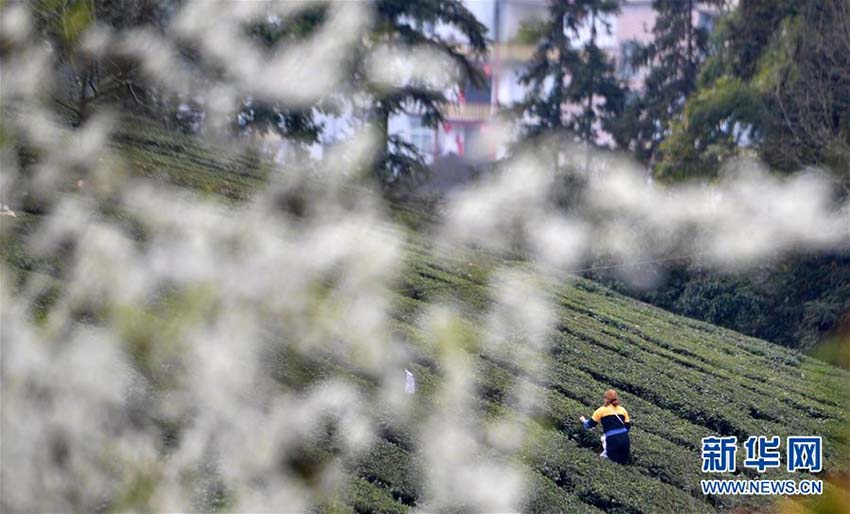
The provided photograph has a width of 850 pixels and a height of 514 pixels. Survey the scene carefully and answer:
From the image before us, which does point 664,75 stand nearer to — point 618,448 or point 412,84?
point 412,84

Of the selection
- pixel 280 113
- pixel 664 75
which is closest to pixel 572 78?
pixel 664 75

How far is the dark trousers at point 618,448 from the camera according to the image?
5734mm

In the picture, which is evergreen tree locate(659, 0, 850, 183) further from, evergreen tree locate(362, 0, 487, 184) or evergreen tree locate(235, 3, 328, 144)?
evergreen tree locate(235, 3, 328, 144)

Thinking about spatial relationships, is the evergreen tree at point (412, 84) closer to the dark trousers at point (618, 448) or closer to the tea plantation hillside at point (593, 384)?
the tea plantation hillside at point (593, 384)

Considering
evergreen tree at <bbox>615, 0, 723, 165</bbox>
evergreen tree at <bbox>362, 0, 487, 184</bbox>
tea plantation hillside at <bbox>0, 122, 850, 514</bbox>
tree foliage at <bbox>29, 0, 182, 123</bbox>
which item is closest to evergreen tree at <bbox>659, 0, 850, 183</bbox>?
evergreen tree at <bbox>615, 0, 723, 165</bbox>

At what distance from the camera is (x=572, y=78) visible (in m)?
7.55

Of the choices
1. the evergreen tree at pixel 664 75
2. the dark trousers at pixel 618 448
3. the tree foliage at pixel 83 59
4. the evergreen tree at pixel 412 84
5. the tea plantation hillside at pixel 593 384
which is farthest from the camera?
the evergreen tree at pixel 664 75

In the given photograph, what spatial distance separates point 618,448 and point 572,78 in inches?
107

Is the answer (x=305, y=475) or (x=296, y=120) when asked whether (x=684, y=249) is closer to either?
(x=296, y=120)

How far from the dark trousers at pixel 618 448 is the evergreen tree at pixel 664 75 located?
8.67 feet

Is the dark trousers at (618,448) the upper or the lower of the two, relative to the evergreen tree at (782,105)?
lower

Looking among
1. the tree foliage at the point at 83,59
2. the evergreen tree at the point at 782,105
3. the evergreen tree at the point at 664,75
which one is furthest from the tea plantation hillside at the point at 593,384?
the evergreen tree at the point at 782,105

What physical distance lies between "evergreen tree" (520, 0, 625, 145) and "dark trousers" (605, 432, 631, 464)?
2.40 m

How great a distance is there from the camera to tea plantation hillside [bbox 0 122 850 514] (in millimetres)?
5520
